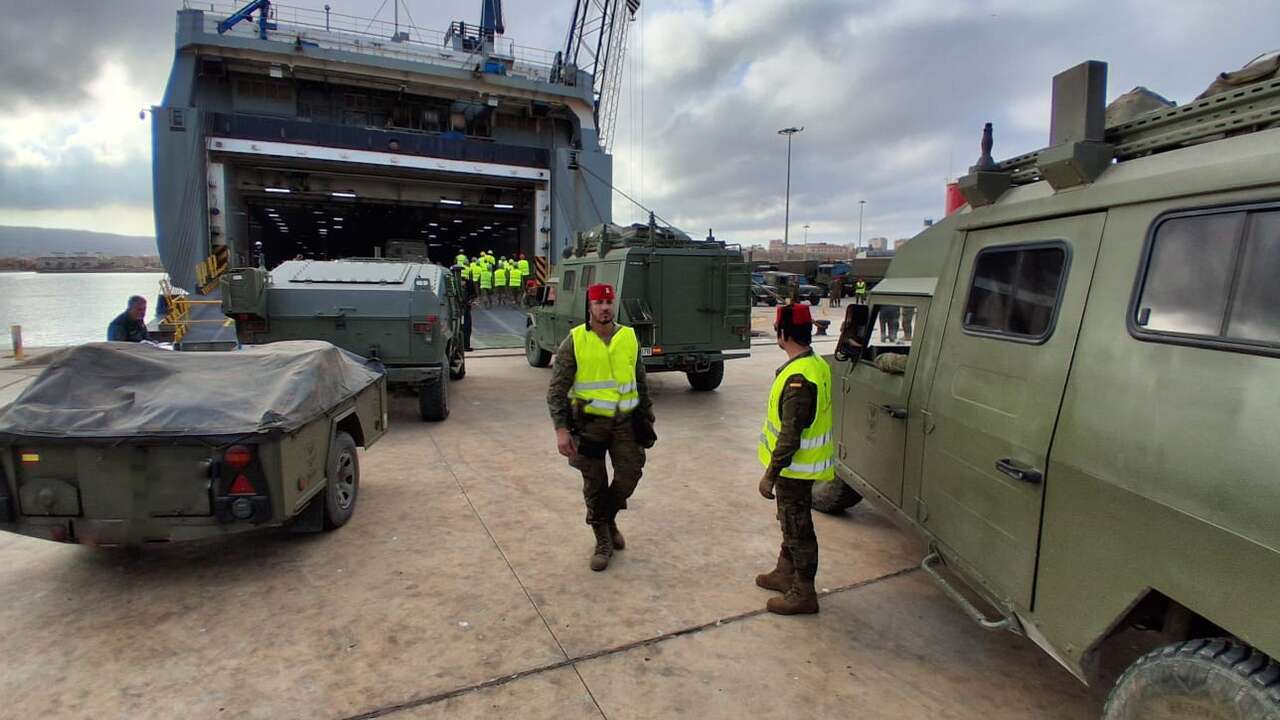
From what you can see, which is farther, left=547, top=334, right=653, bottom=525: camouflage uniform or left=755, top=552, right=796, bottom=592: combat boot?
left=547, top=334, right=653, bottom=525: camouflage uniform

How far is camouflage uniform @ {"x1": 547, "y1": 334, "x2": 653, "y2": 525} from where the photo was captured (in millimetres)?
4027

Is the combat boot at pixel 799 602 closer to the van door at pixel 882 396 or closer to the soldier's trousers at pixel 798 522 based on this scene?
the soldier's trousers at pixel 798 522

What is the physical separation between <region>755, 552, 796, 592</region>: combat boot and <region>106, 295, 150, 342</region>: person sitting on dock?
21.1 feet

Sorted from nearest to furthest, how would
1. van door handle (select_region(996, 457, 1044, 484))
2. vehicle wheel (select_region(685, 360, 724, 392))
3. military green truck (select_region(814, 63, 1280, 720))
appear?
1. military green truck (select_region(814, 63, 1280, 720))
2. van door handle (select_region(996, 457, 1044, 484))
3. vehicle wheel (select_region(685, 360, 724, 392))

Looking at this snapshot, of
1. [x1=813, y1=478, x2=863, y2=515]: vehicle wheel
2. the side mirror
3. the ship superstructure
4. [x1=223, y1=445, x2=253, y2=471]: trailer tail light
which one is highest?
the ship superstructure

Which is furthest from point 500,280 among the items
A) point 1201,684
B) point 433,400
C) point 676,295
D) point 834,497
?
point 1201,684

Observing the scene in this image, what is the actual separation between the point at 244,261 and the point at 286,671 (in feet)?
84.0

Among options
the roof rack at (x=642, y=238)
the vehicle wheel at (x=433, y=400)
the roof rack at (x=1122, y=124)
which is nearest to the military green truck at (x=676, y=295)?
the roof rack at (x=642, y=238)

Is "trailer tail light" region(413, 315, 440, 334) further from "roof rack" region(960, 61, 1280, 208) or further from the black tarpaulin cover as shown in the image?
"roof rack" region(960, 61, 1280, 208)

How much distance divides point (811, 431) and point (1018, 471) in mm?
993

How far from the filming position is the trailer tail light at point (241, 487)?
3.60 metres

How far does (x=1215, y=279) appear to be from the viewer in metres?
2.01

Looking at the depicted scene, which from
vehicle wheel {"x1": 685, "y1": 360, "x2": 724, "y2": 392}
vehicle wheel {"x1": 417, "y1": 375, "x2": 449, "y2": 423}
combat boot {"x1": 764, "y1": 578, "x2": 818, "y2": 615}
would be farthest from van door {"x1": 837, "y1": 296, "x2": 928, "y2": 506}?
vehicle wheel {"x1": 685, "y1": 360, "x2": 724, "y2": 392}

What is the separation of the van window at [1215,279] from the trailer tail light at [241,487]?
13.2 ft
